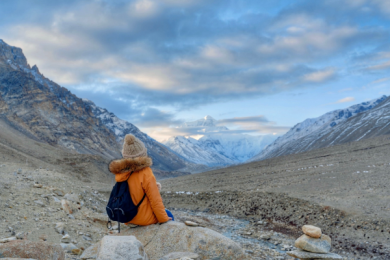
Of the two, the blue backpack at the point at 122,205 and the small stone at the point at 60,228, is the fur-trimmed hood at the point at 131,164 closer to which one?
A: the blue backpack at the point at 122,205

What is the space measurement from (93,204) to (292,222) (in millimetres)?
13573

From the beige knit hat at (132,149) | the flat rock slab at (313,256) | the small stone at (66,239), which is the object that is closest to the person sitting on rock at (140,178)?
the beige knit hat at (132,149)

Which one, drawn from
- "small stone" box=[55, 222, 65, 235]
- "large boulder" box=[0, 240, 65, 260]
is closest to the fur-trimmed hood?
"large boulder" box=[0, 240, 65, 260]

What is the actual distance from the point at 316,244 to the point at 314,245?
87 millimetres

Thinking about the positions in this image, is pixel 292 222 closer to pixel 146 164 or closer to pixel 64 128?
pixel 146 164

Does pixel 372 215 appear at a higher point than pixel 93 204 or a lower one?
lower

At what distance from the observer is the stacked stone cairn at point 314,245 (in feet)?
34.9

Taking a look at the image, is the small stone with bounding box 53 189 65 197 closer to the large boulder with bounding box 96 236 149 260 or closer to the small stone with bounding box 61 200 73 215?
the small stone with bounding box 61 200 73 215

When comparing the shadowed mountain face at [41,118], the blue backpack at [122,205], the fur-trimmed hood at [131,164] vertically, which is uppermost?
the shadowed mountain face at [41,118]

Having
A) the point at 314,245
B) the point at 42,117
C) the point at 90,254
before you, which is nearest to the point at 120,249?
the point at 90,254

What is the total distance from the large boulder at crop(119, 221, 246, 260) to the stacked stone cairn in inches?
209

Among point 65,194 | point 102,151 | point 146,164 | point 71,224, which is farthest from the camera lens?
point 102,151

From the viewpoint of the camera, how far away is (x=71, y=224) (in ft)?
37.9

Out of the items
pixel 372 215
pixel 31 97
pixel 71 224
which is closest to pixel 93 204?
pixel 71 224
